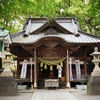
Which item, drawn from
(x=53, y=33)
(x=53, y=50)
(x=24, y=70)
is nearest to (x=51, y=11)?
(x=53, y=33)

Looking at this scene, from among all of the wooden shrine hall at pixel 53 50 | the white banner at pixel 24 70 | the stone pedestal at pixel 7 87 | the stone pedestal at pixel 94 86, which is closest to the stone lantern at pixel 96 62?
the stone pedestal at pixel 94 86

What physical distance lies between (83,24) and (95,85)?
15077mm

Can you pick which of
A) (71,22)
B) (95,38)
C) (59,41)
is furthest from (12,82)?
(71,22)

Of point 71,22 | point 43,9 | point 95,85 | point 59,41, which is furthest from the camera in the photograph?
point 71,22

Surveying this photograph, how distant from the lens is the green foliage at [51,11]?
8848 millimetres

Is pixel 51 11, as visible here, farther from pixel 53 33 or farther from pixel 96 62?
pixel 53 33

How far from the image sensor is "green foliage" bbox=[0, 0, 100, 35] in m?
8.85

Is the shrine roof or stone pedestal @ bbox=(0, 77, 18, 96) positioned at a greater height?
the shrine roof

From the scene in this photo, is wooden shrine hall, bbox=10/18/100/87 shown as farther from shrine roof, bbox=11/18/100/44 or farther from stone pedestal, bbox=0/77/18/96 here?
stone pedestal, bbox=0/77/18/96

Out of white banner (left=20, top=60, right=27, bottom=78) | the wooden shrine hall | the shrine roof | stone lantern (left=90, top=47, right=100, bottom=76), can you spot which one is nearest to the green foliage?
the shrine roof

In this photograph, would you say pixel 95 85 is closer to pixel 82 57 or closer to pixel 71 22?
pixel 82 57

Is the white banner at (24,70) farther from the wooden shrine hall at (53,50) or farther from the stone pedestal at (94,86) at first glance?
the stone pedestal at (94,86)

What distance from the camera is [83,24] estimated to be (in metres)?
25.0

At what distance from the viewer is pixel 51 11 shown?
33.7ft
